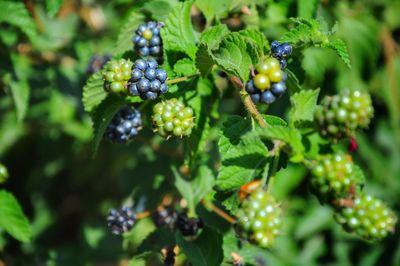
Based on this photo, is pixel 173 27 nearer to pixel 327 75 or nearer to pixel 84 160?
pixel 327 75

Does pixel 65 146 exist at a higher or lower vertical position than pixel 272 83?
lower

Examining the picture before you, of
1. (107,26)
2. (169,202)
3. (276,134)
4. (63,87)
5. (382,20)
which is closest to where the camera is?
(276,134)

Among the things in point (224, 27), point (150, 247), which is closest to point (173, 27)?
point (224, 27)

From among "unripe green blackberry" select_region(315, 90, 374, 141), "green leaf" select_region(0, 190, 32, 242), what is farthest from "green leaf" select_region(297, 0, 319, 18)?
"green leaf" select_region(0, 190, 32, 242)

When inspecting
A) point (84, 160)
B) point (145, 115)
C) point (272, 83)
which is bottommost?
point (84, 160)

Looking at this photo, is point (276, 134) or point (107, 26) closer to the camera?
point (276, 134)
